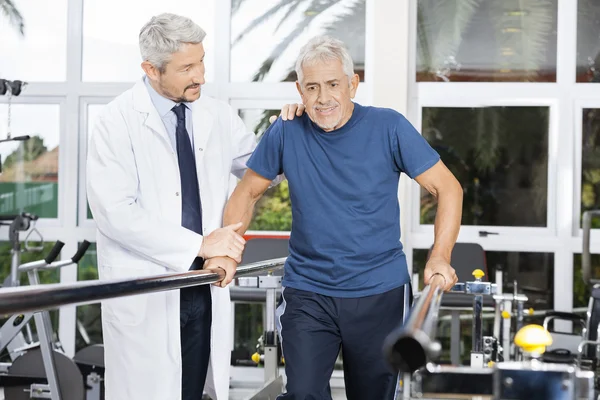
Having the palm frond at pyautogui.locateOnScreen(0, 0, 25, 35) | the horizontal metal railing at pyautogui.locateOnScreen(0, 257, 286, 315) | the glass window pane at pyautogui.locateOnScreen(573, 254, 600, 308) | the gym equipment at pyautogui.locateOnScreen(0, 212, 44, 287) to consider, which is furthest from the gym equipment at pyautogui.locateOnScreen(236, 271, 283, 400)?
the palm frond at pyautogui.locateOnScreen(0, 0, 25, 35)

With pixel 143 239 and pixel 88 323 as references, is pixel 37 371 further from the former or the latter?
pixel 143 239

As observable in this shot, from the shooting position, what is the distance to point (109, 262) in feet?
8.01

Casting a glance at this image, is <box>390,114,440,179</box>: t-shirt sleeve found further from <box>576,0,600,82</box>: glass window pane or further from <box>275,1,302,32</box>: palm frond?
<box>576,0,600,82</box>: glass window pane

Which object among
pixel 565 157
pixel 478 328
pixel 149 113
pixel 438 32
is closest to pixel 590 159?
pixel 565 157

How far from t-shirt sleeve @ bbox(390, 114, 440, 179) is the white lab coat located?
0.56m

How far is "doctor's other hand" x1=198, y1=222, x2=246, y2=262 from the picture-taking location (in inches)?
92.7

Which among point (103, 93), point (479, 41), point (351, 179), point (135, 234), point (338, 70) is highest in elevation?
point (479, 41)

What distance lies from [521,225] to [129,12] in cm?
322

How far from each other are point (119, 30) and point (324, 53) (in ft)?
14.2

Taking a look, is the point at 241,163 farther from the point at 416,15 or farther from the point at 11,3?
the point at 11,3

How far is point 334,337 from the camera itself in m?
2.35

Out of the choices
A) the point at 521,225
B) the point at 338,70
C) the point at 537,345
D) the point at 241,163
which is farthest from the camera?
the point at 521,225

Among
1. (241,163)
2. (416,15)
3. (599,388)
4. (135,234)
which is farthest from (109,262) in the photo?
(416,15)

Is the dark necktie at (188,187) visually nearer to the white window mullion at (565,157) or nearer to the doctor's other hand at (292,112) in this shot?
the doctor's other hand at (292,112)
